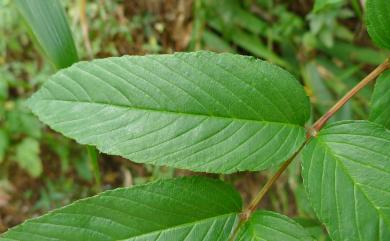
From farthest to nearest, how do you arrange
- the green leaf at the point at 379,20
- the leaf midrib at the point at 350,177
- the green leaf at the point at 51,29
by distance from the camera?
the green leaf at the point at 51,29 → the green leaf at the point at 379,20 → the leaf midrib at the point at 350,177

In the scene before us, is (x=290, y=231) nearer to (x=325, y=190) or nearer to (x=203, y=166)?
(x=325, y=190)

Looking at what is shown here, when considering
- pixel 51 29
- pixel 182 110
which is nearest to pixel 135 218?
pixel 182 110

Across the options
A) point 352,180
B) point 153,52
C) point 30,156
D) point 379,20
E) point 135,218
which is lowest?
point 135,218

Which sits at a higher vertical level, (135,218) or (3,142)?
(3,142)

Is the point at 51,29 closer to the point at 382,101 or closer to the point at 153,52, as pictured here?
the point at 382,101

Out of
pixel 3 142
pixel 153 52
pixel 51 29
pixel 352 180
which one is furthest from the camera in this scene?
pixel 153 52

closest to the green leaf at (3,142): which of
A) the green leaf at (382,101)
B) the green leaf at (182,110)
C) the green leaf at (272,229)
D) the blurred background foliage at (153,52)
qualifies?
the blurred background foliage at (153,52)

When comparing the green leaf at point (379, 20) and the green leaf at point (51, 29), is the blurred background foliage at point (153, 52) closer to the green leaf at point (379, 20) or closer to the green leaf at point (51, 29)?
the green leaf at point (51, 29)

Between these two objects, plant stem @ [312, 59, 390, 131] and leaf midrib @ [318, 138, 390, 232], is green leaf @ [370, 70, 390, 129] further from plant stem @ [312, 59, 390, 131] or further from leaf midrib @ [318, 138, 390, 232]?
leaf midrib @ [318, 138, 390, 232]
